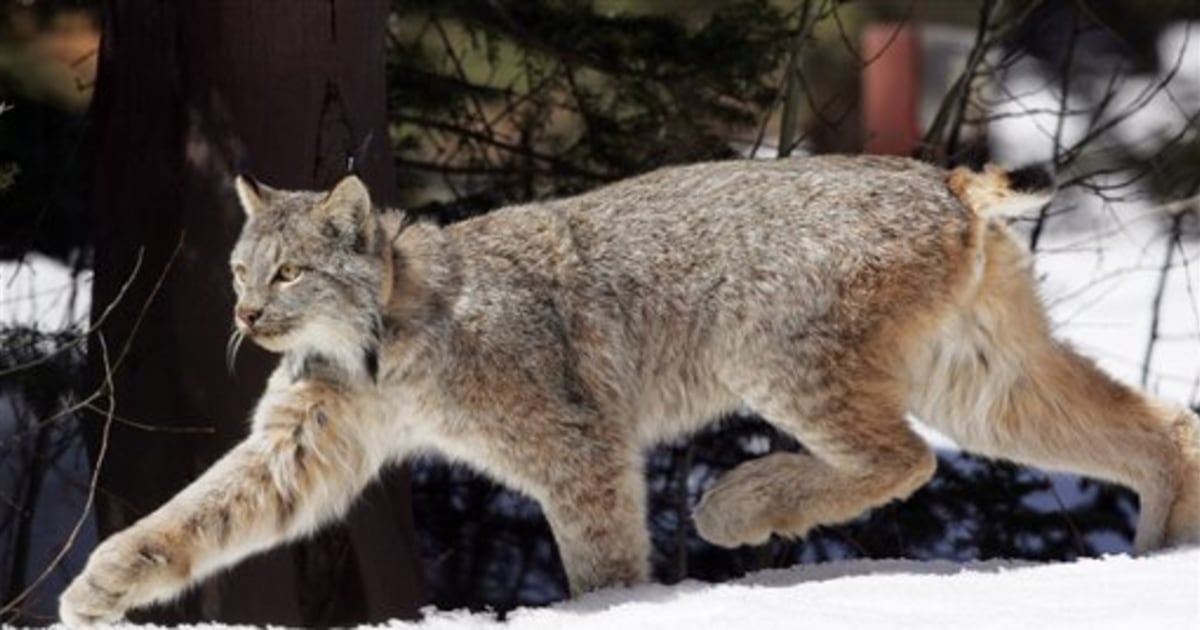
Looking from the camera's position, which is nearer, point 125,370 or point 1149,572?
point 1149,572

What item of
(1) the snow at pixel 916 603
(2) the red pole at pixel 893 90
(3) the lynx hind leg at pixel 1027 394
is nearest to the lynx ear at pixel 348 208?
(1) the snow at pixel 916 603

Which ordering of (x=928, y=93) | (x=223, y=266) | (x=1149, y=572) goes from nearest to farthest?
1. (x=1149, y=572)
2. (x=223, y=266)
3. (x=928, y=93)

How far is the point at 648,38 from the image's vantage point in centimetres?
833

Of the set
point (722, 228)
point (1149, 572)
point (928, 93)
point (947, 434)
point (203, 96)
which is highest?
point (928, 93)

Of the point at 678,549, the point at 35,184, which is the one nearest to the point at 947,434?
the point at 678,549

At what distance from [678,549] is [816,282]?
2.44m

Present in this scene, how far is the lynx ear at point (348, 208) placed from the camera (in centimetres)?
556

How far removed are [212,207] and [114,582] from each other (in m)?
1.92

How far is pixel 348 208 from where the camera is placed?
18.3 feet

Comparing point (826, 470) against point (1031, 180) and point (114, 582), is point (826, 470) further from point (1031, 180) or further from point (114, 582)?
point (114, 582)

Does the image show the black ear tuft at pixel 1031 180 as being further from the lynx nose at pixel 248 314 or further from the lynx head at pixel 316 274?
the lynx nose at pixel 248 314

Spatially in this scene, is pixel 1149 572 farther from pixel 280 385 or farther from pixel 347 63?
pixel 347 63

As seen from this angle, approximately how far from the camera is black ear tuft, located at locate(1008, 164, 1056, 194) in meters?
5.72

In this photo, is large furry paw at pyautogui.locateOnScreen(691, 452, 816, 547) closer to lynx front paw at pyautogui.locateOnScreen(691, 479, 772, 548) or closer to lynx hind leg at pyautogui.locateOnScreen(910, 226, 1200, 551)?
lynx front paw at pyautogui.locateOnScreen(691, 479, 772, 548)
